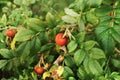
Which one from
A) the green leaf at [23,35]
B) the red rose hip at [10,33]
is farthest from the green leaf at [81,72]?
the red rose hip at [10,33]

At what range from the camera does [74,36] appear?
1834 mm

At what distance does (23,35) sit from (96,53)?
0.44m

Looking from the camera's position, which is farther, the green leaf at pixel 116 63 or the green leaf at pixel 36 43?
the green leaf at pixel 116 63

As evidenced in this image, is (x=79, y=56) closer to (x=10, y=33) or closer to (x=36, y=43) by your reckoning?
(x=36, y=43)

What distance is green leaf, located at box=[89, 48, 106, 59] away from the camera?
1.74 meters

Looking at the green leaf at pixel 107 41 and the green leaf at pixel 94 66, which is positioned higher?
the green leaf at pixel 107 41

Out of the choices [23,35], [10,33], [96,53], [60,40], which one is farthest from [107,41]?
[10,33]

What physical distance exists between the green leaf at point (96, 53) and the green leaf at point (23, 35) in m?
0.37

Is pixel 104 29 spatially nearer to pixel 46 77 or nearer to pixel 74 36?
pixel 74 36

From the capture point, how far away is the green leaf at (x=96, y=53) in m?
1.74

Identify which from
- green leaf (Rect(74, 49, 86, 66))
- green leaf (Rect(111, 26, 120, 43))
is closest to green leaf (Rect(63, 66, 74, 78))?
green leaf (Rect(74, 49, 86, 66))

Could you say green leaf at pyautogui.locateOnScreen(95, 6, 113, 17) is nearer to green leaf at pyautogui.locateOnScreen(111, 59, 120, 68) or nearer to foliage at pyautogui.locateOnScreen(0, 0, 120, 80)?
Result: foliage at pyautogui.locateOnScreen(0, 0, 120, 80)

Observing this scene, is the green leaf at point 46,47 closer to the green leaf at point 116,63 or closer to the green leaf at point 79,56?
the green leaf at point 79,56

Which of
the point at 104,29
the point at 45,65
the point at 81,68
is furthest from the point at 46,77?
the point at 104,29
